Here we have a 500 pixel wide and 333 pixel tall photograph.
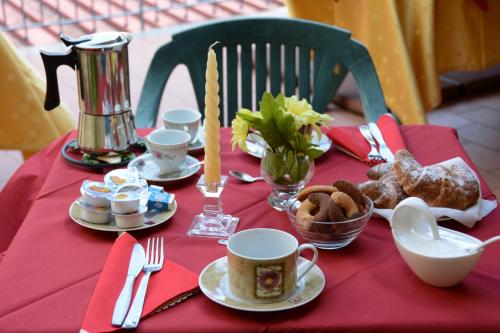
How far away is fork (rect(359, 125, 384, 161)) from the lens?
154 centimetres

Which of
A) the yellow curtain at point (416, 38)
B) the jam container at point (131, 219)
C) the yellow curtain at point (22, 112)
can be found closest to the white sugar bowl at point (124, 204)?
the jam container at point (131, 219)

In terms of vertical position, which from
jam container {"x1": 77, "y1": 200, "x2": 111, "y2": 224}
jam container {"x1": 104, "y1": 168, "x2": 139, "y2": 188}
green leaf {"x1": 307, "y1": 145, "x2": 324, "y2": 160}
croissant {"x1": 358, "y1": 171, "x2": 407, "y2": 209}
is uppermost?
green leaf {"x1": 307, "y1": 145, "x2": 324, "y2": 160}

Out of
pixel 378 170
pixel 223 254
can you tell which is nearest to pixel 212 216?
pixel 223 254

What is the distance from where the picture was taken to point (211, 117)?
1281mm

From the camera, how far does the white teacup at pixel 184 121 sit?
1601mm

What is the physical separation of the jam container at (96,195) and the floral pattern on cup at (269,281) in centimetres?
35

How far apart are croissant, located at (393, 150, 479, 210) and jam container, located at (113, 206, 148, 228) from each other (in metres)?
0.44

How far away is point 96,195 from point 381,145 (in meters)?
0.61

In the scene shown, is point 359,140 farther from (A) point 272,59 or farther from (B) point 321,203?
(A) point 272,59

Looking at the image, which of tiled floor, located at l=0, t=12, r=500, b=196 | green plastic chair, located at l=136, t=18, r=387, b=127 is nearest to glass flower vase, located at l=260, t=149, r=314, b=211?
green plastic chair, located at l=136, t=18, r=387, b=127

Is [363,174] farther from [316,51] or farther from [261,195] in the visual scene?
[316,51]

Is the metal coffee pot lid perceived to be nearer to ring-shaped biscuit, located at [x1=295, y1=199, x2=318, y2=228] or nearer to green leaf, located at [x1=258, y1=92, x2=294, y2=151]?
green leaf, located at [x1=258, y1=92, x2=294, y2=151]

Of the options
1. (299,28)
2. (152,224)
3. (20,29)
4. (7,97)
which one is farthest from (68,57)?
(20,29)

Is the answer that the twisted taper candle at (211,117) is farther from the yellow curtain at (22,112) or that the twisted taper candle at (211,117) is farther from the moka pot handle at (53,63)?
the yellow curtain at (22,112)
